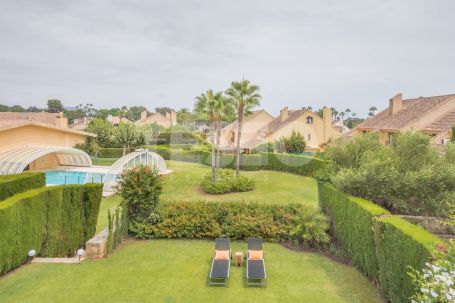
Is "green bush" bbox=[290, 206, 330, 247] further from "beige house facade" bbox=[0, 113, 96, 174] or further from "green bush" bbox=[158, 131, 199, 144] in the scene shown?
"green bush" bbox=[158, 131, 199, 144]

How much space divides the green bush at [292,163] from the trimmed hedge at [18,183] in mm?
25362

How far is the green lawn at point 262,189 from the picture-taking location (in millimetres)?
25641

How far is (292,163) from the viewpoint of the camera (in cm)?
3672

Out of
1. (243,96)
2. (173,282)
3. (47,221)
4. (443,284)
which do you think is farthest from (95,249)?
(243,96)

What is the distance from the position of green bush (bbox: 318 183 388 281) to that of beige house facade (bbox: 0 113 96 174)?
25298 millimetres

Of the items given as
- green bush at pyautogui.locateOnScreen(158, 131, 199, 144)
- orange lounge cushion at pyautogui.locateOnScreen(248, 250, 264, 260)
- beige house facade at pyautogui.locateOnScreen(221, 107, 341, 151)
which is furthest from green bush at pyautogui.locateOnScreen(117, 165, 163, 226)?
green bush at pyautogui.locateOnScreen(158, 131, 199, 144)

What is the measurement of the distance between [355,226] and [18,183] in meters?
14.1

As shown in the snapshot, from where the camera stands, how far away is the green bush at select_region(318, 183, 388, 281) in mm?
10646

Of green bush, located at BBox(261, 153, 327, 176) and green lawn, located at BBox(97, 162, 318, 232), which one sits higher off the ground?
green bush, located at BBox(261, 153, 327, 176)

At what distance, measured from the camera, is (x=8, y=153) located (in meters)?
27.8

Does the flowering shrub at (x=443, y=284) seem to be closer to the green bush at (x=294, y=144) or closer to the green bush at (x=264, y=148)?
the green bush at (x=294, y=144)

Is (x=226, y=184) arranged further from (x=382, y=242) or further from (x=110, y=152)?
(x=110, y=152)

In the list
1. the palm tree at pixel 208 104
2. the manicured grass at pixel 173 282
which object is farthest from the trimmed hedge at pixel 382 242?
the palm tree at pixel 208 104

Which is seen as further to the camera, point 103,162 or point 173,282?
point 103,162
